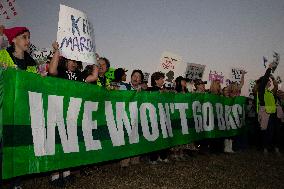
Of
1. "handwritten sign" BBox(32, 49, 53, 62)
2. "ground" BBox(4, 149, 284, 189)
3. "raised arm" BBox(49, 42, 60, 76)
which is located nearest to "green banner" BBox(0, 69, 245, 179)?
"raised arm" BBox(49, 42, 60, 76)

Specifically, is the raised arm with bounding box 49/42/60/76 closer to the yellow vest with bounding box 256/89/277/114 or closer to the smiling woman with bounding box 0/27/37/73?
the smiling woman with bounding box 0/27/37/73

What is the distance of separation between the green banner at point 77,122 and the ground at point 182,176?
1.43 ft

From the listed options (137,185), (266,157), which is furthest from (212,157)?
(137,185)

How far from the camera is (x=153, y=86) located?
30.5 feet

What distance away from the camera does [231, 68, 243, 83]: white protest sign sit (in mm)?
14539

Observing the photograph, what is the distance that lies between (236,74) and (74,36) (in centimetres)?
999

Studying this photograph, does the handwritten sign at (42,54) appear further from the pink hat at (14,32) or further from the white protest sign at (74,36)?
the pink hat at (14,32)

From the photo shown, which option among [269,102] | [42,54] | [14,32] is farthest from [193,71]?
[14,32]

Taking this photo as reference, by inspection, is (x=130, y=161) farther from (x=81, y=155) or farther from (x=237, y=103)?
(x=237, y=103)

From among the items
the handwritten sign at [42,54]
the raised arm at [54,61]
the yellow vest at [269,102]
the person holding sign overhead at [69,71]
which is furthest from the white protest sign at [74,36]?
the yellow vest at [269,102]

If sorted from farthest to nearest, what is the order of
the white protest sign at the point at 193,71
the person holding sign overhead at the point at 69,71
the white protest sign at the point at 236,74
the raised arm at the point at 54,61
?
the white protest sign at the point at 193,71 → the white protest sign at the point at 236,74 → the person holding sign overhead at the point at 69,71 → the raised arm at the point at 54,61

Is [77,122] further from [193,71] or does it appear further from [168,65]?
[193,71]

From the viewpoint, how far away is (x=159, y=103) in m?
8.85

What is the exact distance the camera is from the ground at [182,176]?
21.3 ft
